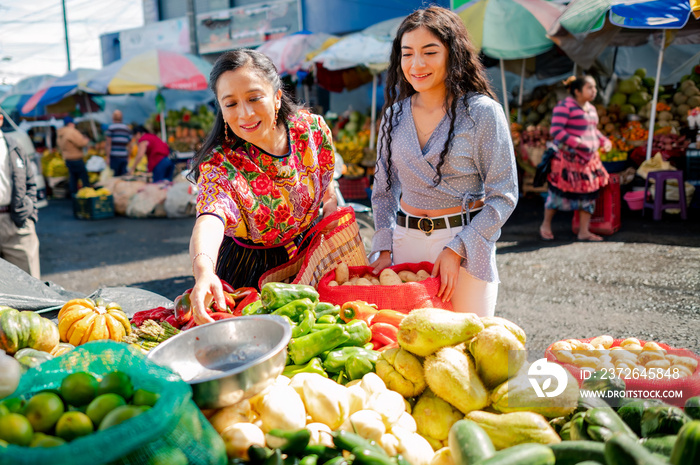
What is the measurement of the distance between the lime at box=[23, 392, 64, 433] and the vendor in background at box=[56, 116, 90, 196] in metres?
13.4

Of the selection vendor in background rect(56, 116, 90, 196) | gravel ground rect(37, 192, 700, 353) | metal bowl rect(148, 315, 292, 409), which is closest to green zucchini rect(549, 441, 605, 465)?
metal bowl rect(148, 315, 292, 409)

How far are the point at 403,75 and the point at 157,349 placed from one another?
6.00 ft

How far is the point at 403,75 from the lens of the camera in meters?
2.72

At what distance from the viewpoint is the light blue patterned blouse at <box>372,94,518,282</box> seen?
2355 millimetres

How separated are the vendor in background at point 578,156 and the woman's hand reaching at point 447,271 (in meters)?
5.40

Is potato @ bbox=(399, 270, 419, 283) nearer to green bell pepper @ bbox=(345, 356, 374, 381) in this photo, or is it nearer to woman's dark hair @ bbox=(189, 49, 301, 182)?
green bell pepper @ bbox=(345, 356, 374, 381)

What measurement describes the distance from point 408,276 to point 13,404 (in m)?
1.62

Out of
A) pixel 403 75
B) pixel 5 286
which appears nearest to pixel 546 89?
pixel 403 75

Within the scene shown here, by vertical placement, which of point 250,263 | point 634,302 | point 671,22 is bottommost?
point 634,302

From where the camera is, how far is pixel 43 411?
1190mm

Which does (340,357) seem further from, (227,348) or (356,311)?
(227,348)

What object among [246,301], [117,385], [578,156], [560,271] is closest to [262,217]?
[246,301]

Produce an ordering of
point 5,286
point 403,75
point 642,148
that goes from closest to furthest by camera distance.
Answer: point 403,75 < point 5,286 < point 642,148

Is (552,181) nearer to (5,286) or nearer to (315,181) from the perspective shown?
(315,181)
